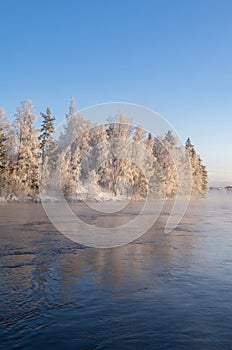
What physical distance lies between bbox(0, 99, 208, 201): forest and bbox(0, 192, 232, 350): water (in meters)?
36.7

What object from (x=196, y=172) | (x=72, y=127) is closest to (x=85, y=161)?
(x=72, y=127)

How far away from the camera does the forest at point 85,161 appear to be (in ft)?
173

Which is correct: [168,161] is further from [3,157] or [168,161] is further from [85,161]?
[3,157]

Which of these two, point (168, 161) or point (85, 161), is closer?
point (85, 161)

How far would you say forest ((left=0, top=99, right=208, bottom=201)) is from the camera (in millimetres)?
52875

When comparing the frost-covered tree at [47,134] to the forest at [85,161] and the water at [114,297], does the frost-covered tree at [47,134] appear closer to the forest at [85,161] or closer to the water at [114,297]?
the forest at [85,161]

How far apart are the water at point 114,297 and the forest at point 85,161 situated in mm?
36741

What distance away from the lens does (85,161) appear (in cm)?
6575

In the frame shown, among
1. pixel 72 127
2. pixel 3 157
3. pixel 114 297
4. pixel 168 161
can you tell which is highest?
pixel 72 127


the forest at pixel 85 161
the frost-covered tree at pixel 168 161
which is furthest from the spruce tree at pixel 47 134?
the frost-covered tree at pixel 168 161

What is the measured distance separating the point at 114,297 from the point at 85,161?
186 ft

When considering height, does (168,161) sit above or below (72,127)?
below

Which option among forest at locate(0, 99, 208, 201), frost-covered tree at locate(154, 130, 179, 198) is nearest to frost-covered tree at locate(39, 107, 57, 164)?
forest at locate(0, 99, 208, 201)

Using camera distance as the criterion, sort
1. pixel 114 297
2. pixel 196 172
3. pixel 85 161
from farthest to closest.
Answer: pixel 196 172 < pixel 85 161 < pixel 114 297
